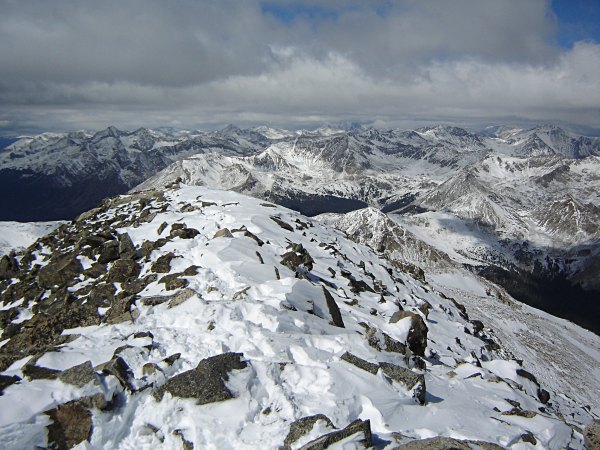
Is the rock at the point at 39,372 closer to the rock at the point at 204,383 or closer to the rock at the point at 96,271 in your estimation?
the rock at the point at 204,383

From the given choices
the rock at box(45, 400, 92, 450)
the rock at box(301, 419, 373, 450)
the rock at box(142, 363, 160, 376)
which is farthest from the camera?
the rock at box(142, 363, 160, 376)

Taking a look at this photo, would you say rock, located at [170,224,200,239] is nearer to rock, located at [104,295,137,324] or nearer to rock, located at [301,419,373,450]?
rock, located at [104,295,137,324]

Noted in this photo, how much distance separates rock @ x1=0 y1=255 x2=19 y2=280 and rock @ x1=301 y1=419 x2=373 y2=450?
138 ft

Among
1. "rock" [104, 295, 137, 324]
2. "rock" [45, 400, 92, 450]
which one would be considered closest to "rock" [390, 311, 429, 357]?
"rock" [104, 295, 137, 324]

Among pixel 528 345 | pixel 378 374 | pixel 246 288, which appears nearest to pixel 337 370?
pixel 378 374

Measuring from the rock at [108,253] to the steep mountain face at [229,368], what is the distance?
0.42ft

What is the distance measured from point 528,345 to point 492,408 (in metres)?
71.7

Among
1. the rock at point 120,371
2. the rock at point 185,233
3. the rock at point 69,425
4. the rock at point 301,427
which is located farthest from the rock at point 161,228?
the rock at point 301,427

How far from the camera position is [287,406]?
12.5 m

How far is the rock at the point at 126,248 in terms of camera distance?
3132cm

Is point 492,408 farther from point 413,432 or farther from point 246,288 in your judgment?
point 246,288

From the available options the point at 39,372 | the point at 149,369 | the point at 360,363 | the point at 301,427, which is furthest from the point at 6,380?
the point at 360,363

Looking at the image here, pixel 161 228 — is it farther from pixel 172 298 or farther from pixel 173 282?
pixel 172 298

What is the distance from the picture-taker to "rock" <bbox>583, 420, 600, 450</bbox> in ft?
41.4
